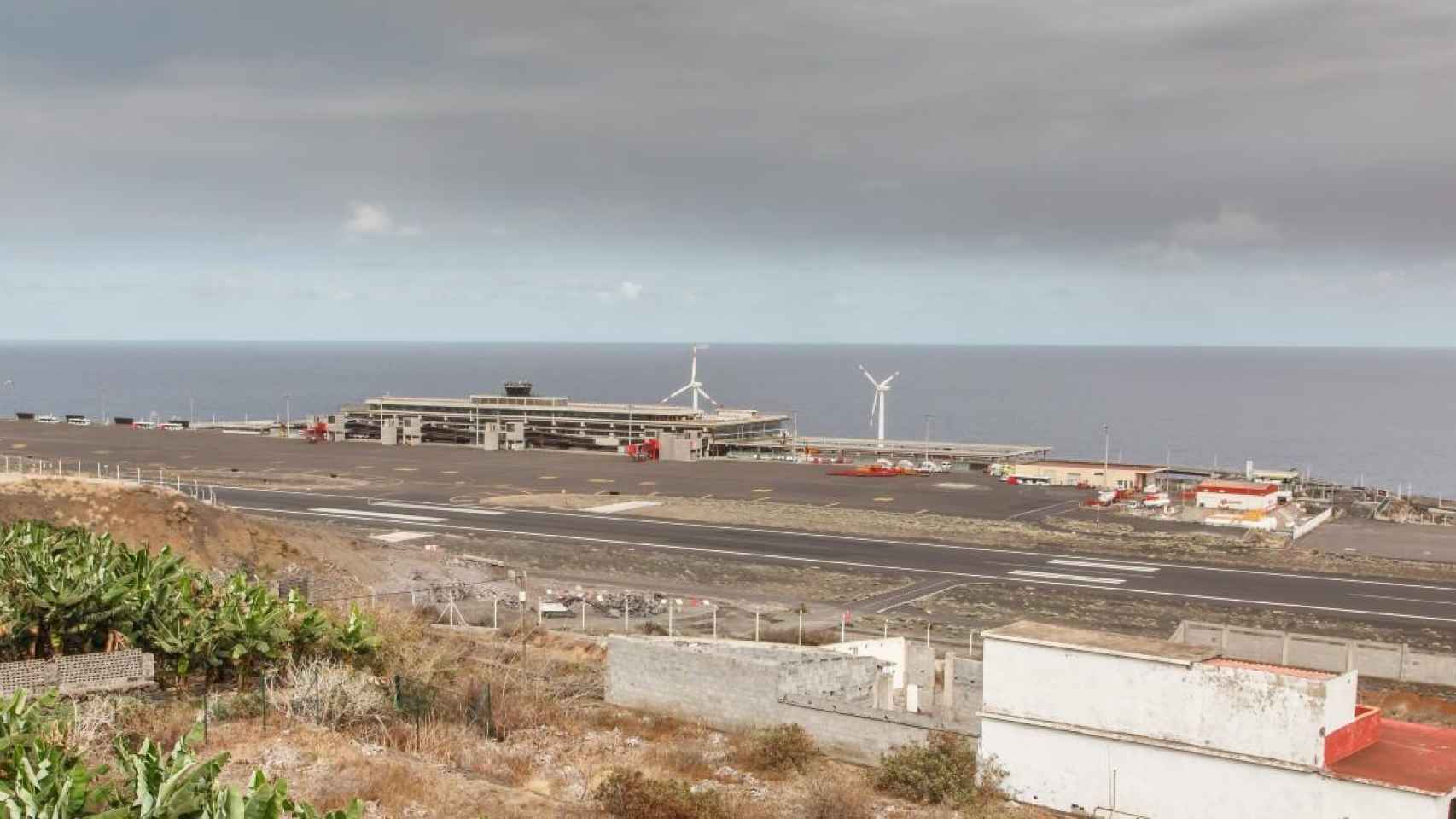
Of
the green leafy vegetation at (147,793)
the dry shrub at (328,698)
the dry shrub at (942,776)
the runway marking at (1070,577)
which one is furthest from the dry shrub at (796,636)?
the green leafy vegetation at (147,793)

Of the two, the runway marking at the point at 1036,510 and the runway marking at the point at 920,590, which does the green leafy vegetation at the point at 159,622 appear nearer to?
the runway marking at the point at 920,590

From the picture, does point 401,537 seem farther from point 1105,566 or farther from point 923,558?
point 1105,566

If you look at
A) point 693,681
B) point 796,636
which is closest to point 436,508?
point 796,636

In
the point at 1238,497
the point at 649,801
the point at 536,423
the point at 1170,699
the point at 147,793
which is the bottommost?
the point at 649,801

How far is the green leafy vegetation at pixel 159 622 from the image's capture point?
2917 cm

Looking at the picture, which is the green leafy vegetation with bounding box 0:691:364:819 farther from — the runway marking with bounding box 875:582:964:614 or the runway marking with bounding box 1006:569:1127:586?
the runway marking with bounding box 1006:569:1127:586

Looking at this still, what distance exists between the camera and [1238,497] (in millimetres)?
85688

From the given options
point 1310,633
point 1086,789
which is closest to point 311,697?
point 1086,789

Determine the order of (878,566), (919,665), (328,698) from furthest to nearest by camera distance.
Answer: (878,566), (919,665), (328,698)

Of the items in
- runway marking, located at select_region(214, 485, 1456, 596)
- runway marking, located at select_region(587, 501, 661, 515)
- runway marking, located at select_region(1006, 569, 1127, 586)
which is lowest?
runway marking, located at select_region(1006, 569, 1127, 586)

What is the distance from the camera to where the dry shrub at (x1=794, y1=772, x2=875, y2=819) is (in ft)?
81.3

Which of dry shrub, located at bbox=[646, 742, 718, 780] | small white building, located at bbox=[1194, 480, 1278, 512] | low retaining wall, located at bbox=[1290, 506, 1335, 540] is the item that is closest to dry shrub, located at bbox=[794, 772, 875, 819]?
dry shrub, located at bbox=[646, 742, 718, 780]

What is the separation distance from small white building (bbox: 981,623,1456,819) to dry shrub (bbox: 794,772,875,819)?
14.4ft

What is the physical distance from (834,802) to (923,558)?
4060 cm
